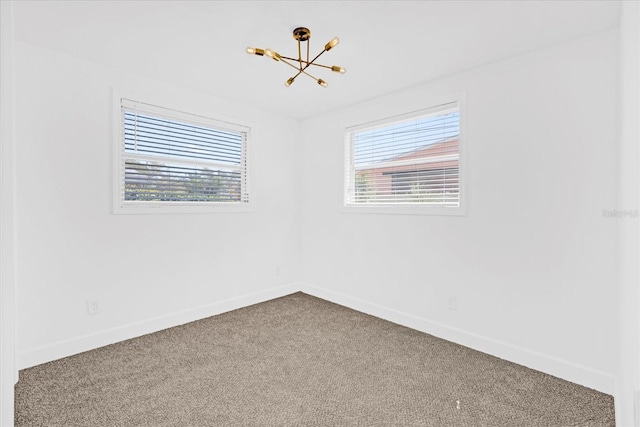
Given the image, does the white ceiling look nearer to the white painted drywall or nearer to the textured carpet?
the white painted drywall

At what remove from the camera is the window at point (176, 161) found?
9.64 feet

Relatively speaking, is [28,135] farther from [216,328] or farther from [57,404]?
[216,328]

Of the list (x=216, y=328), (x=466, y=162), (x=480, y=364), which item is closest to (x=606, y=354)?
(x=480, y=364)

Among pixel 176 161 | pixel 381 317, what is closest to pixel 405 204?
pixel 381 317

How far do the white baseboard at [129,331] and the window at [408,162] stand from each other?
5.63 feet

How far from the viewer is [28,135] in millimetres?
2365

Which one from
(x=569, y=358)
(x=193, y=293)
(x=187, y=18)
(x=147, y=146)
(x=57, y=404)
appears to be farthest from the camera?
(x=193, y=293)

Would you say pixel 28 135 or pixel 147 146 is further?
pixel 147 146

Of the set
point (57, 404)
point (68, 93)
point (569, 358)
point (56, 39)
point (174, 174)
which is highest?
point (56, 39)

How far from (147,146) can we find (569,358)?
3867 millimetres

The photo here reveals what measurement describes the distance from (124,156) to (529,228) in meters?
3.44

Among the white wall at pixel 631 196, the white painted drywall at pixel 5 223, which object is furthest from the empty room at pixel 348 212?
the white wall at pixel 631 196

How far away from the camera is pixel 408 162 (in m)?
3.29

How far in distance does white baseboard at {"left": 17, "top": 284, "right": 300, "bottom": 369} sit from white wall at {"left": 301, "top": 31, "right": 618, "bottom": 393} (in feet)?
5.39
